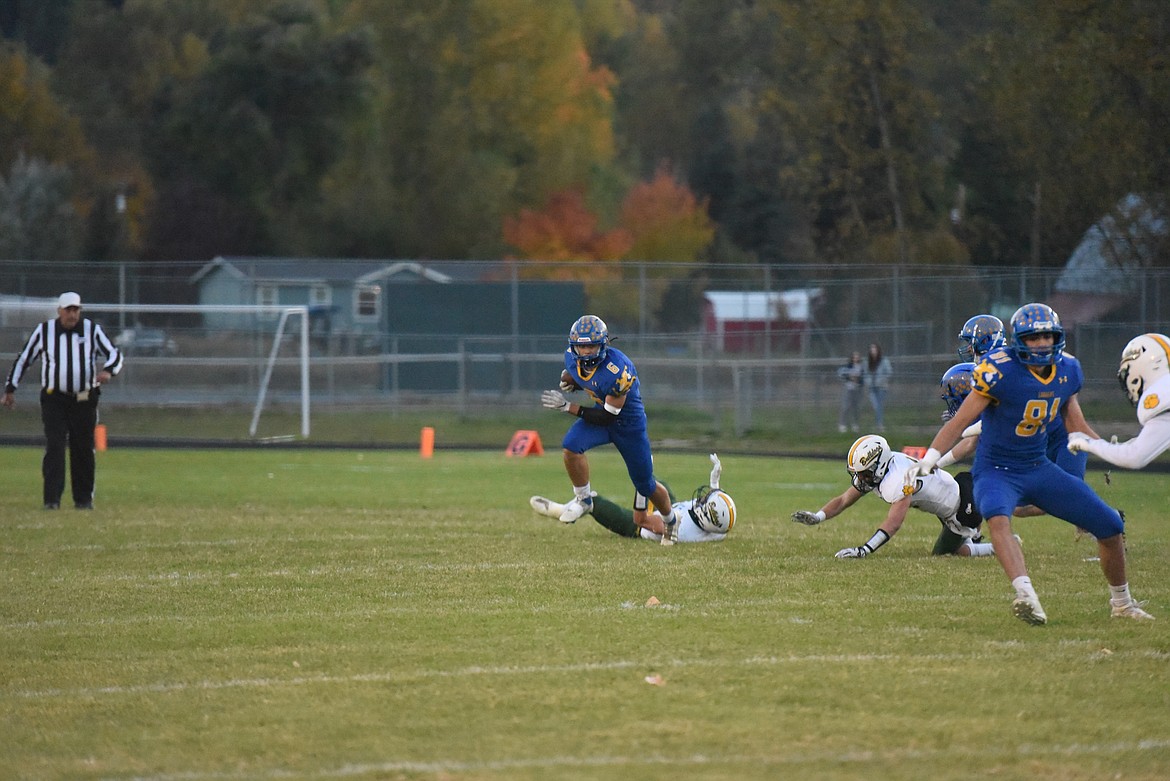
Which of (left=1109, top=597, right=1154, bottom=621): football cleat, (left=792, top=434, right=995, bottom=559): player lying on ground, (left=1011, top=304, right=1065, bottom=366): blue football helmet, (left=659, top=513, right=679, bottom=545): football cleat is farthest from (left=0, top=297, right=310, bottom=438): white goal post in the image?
(left=1109, top=597, right=1154, bottom=621): football cleat

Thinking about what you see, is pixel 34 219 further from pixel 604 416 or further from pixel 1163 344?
pixel 1163 344

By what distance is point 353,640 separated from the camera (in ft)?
23.0

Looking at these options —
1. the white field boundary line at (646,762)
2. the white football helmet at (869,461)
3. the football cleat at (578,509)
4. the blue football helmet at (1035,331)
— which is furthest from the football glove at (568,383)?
the white field boundary line at (646,762)

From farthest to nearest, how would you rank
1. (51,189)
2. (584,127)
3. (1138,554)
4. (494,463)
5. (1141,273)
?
(584,127)
(51,189)
(1141,273)
(494,463)
(1138,554)

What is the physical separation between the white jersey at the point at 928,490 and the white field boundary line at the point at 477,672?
3064 mm

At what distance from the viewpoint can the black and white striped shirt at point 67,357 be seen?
13.2 meters

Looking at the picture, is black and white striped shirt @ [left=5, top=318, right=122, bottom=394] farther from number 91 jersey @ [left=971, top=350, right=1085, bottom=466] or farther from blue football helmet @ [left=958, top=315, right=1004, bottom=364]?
number 91 jersey @ [left=971, top=350, right=1085, bottom=466]

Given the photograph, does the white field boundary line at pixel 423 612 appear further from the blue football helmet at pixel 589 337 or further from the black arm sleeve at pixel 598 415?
the blue football helmet at pixel 589 337

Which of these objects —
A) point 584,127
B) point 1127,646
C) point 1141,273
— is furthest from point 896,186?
point 1127,646

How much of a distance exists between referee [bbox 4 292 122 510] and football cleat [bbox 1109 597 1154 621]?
30.3ft

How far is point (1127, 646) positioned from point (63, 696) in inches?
193

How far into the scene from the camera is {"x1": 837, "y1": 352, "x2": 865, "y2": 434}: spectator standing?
2586cm

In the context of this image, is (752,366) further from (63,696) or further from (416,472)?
(63,696)

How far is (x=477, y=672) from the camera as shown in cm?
625
